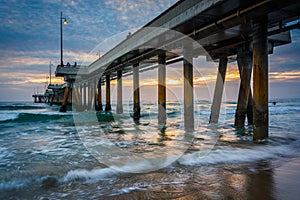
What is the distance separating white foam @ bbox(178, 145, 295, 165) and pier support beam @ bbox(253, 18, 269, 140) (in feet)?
2.51

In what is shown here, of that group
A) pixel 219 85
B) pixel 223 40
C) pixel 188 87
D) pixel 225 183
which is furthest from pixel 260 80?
pixel 219 85

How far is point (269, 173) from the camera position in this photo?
13.1 ft

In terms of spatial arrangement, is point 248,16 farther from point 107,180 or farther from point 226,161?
point 107,180

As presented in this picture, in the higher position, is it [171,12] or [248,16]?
[171,12]

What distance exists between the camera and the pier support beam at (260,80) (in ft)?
21.0

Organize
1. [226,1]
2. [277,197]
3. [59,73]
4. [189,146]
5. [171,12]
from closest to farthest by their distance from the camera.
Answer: [277,197], [226,1], [189,146], [171,12], [59,73]

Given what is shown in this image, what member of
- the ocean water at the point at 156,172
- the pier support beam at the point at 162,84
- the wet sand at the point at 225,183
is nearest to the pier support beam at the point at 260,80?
the ocean water at the point at 156,172

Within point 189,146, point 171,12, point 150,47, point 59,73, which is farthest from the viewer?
point 59,73

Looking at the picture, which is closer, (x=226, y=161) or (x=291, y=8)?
(x=226, y=161)

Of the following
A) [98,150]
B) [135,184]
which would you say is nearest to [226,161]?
[135,184]

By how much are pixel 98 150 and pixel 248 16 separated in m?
5.59

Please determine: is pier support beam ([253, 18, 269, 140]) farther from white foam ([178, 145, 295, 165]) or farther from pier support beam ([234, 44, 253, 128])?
pier support beam ([234, 44, 253, 128])

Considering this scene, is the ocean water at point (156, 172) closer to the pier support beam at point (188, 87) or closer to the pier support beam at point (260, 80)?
the pier support beam at point (260, 80)

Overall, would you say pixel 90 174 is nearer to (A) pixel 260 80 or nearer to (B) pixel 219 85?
(A) pixel 260 80
